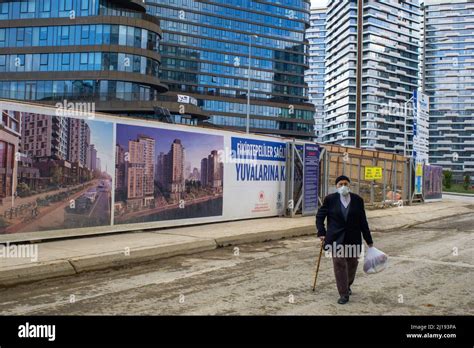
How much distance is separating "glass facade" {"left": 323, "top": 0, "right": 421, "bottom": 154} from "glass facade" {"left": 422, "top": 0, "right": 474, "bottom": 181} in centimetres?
2827

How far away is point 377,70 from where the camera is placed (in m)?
147

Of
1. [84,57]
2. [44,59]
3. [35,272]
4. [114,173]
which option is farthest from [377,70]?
[35,272]

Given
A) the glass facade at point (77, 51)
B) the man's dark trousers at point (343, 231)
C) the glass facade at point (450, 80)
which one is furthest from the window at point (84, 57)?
the glass facade at point (450, 80)

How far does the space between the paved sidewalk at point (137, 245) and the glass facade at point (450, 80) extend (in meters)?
170

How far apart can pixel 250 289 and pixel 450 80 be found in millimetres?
194820

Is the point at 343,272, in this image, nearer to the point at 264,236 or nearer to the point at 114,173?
the point at 264,236

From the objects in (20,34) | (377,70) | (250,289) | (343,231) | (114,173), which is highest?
(377,70)

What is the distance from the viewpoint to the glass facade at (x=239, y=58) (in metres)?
114

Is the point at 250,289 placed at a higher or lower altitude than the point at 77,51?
lower

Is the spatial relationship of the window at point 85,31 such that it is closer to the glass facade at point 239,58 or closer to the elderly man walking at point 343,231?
the glass facade at point 239,58

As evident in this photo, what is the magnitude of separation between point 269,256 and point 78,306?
201 inches

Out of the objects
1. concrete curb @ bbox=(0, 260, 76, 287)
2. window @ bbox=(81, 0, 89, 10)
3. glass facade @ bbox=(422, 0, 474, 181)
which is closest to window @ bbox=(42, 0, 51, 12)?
window @ bbox=(81, 0, 89, 10)

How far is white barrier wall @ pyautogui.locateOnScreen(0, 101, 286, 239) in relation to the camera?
10.1 metres
